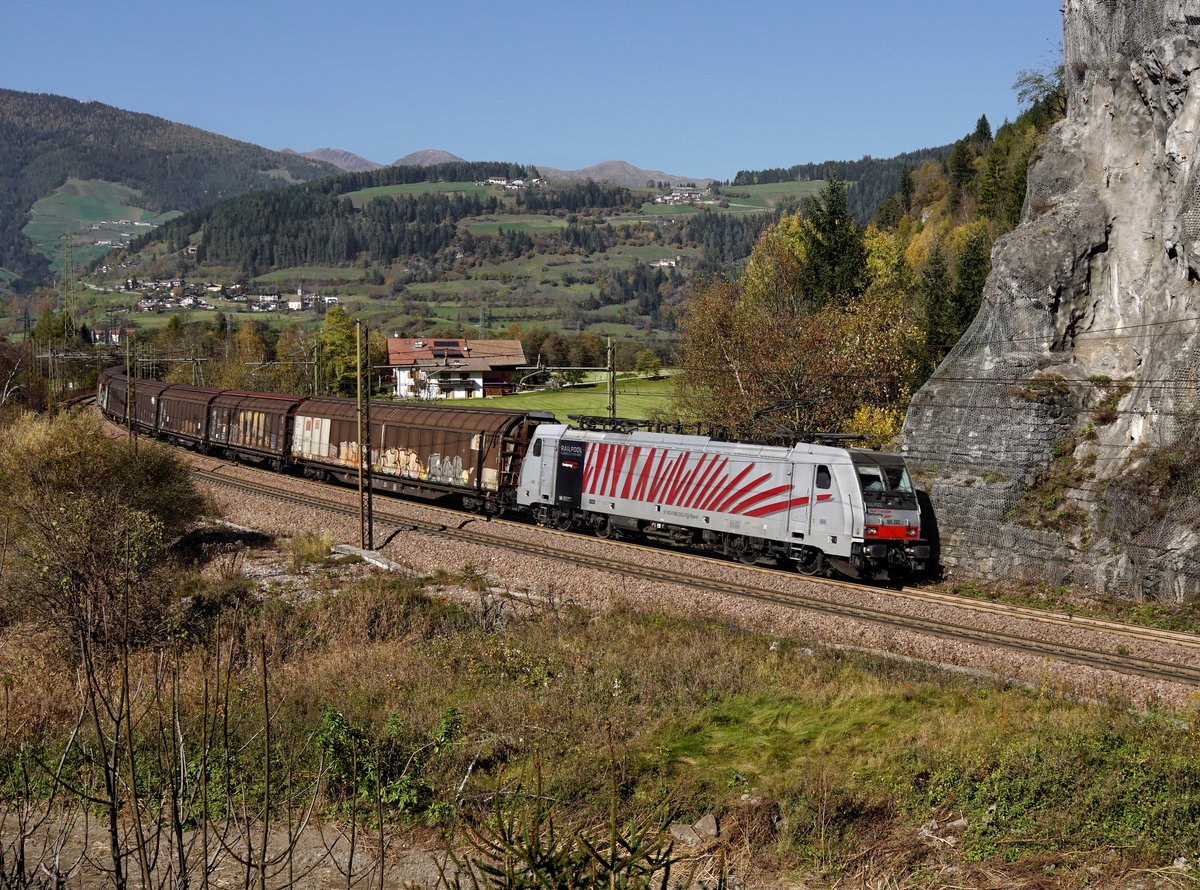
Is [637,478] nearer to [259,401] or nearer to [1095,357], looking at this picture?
[1095,357]

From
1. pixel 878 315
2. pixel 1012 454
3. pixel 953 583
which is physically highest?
pixel 878 315

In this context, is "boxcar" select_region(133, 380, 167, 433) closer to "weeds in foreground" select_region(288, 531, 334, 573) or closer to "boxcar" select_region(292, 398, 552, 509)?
"boxcar" select_region(292, 398, 552, 509)

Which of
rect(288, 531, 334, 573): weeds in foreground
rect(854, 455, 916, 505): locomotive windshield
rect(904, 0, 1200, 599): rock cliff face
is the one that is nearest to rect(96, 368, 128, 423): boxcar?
rect(288, 531, 334, 573): weeds in foreground

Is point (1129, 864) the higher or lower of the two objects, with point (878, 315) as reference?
lower

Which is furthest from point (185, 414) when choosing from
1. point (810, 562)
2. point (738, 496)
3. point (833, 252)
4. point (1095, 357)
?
point (1095, 357)

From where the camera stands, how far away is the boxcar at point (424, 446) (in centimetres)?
3481

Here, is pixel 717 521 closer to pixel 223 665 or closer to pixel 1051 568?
pixel 1051 568

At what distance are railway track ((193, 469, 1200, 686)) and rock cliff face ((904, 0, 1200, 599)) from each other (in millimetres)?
2881

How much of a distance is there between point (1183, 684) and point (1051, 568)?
360 inches

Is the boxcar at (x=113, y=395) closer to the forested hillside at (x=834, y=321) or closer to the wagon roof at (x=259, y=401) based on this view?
the wagon roof at (x=259, y=401)

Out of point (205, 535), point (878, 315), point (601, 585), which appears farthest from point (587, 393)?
point (601, 585)

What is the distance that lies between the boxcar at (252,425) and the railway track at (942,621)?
54.0ft

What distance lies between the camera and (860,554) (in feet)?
82.2

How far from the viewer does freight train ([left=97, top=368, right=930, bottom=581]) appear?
25.4 m
